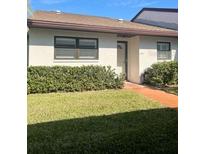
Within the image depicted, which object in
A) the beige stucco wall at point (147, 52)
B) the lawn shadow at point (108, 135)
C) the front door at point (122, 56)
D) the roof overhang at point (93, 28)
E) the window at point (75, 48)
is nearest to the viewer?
the lawn shadow at point (108, 135)

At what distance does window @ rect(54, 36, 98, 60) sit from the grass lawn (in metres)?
3.71

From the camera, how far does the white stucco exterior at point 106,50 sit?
12.9 m

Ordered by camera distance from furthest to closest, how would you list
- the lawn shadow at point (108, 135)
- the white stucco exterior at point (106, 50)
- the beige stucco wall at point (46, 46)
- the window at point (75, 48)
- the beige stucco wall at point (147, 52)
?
the beige stucco wall at point (147, 52)
the window at point (75, 48)
the white stucco exterior at point (106, 50)
the beige stucco wall at point (46, 46)
the lawn shadow at point (108, 135)

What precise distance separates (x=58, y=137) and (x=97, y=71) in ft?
26.0

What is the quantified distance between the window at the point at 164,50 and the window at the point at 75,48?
A: 14.4ft

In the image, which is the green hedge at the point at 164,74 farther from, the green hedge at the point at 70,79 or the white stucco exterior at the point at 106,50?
the green hedge at the point at 70,79

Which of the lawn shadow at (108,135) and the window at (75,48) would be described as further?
the window at (75,48)

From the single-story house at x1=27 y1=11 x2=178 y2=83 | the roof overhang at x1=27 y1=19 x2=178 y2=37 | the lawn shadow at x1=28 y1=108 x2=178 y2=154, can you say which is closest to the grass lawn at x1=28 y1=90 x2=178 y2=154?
the lawn shadow at x1=28 y1=108 x2=178 y2=154

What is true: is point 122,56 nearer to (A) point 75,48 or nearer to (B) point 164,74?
(B) point 164,74

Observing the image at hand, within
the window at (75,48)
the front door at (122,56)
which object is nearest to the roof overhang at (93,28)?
the window at (75,48)

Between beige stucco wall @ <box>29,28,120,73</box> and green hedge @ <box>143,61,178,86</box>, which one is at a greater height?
beige stucco wall @ <box>29,28,120,73</box>

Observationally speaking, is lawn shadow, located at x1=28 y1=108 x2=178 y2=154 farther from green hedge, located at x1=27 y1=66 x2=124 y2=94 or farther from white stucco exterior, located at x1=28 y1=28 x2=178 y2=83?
white stucco exterior, located at x1=28 y1=28 x2=178 y2=83

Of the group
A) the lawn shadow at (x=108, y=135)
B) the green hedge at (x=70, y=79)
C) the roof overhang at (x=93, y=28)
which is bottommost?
A: the lawn shadow at (x=108, y=135)

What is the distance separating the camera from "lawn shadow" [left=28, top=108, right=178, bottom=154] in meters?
4.67
